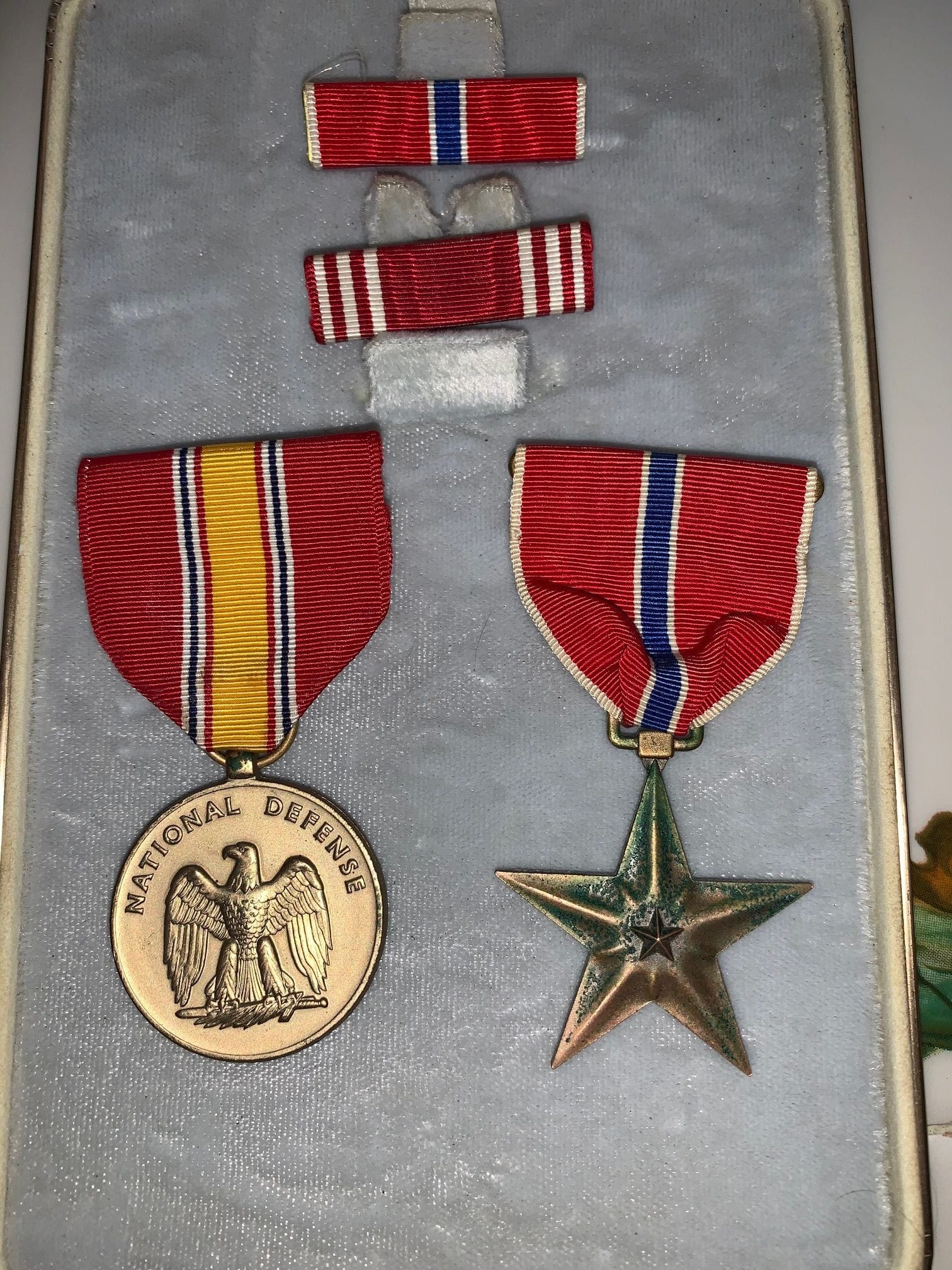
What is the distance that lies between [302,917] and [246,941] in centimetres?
8

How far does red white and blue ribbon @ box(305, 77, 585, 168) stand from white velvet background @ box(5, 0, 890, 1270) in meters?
0.04

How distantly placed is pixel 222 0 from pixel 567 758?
1.25 m

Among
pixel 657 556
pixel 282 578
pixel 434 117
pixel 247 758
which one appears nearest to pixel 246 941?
pixel 247 758

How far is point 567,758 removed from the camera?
4.86 ft

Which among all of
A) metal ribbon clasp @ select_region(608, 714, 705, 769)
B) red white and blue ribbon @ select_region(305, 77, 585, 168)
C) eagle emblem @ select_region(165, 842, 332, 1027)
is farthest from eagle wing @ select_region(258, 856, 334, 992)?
red white and blue ribbon @ select_region(305, 77, 585, 168)

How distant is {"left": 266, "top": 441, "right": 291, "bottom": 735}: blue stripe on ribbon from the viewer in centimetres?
148

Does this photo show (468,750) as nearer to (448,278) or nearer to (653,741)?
(653,741)

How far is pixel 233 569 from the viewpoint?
1.49 metres

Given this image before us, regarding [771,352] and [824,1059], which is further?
[771,352]

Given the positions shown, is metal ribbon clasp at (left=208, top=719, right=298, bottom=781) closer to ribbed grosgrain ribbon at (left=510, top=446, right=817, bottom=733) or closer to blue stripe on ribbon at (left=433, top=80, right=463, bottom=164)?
ribbed grosgrain ribbon at (left=510, top=446, right=817, bottom=733)

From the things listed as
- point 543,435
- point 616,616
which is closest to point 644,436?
point 543,435

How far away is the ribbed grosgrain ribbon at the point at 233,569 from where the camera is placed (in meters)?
1.48

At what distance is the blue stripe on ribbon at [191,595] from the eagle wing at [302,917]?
24 centimetres

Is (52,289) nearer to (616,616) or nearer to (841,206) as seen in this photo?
(616,616)
